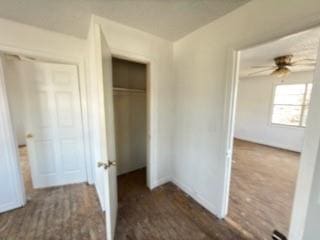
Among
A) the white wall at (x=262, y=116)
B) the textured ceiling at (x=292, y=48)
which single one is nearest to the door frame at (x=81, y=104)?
the textured ceiling at (x=292, y=48)

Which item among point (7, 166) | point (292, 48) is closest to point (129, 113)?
point (7, 166)

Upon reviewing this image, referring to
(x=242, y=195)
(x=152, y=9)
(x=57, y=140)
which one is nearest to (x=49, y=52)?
(x=57, y=140)

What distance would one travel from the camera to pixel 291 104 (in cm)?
461

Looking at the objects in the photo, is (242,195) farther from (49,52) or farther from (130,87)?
(49,52)

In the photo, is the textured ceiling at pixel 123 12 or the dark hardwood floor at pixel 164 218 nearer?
the textured ceiling at pixel 123 12

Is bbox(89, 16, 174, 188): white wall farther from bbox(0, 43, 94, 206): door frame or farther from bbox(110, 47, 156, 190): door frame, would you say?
bbox(0, 43, 94, 206): door frame

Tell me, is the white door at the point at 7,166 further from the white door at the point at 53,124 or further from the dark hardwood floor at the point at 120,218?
the white door at the point at 53,124

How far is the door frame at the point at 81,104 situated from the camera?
1829 millimetres

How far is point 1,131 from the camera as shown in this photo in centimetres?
182

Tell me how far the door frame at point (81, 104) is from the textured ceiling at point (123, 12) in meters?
0.34

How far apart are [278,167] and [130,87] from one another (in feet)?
12.3

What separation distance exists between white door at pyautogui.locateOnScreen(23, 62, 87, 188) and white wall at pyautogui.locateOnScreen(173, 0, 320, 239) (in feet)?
5.52

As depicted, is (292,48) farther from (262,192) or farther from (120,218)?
(120,218)

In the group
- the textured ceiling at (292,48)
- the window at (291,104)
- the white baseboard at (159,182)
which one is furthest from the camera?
the window at (291,104)
